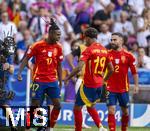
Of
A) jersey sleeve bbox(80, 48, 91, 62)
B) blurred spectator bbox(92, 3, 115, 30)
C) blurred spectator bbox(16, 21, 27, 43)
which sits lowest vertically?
jersey sleeve bbox(80, 48, 91, 62)

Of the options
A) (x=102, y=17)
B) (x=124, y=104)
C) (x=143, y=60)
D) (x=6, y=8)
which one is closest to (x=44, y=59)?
(x=124, y=104)

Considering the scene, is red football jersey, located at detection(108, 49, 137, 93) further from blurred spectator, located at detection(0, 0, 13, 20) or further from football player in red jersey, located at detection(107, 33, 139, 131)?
blurred spectator, located at detection(0, 0, 13, 20)

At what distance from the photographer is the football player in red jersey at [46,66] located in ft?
57.2

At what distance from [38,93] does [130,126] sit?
161 inches

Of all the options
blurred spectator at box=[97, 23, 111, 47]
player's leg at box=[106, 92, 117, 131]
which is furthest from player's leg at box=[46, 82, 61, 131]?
blurred spectator at box=[97, 23, 111, 47]

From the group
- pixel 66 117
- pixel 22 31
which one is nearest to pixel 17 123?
pixel 66 117

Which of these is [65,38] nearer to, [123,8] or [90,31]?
[123,8]

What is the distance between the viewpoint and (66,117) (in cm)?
2095

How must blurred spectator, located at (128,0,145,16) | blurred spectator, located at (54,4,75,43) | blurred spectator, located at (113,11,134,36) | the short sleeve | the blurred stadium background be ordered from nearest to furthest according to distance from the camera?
the short sleeve
the blurred stadium background
blurred spectator, located at (54,4,75,43)
blurred spectator, located at (113,11,134,36)
blurred spectator, located at (128,0,145,16)

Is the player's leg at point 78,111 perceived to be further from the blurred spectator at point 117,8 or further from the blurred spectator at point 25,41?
the blurred spectator at point 117,8

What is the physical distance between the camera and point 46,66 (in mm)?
17547

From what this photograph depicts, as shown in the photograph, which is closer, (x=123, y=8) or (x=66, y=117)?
(x=66, y=117)

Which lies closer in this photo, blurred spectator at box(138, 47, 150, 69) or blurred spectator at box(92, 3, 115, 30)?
blurred spectator at box(138, 47, 150, 69)

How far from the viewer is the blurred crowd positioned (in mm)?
25016
